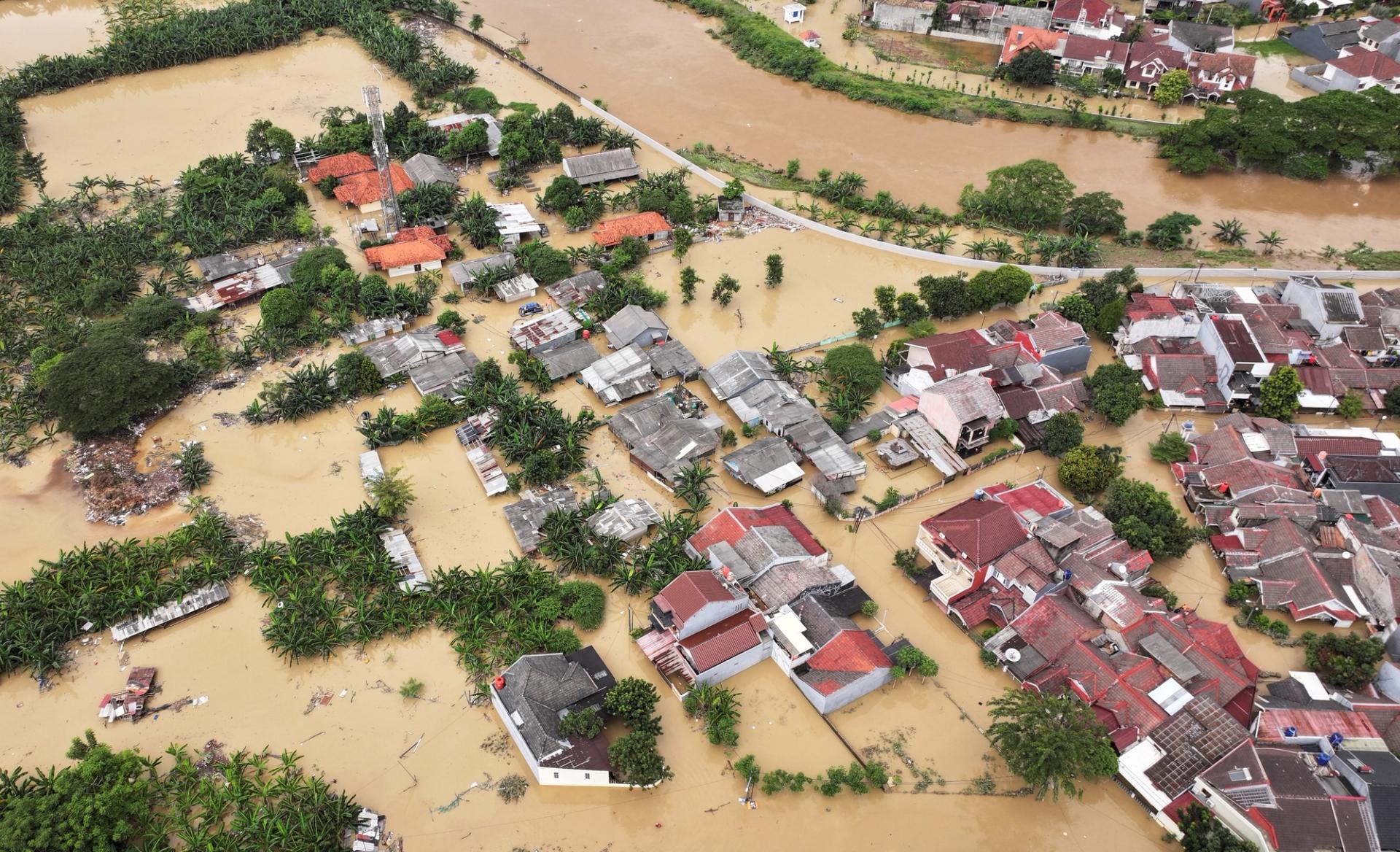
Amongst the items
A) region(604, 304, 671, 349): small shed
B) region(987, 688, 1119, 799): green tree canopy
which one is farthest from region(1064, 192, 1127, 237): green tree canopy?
region(987, 688, 1119, 799): green tree canopy

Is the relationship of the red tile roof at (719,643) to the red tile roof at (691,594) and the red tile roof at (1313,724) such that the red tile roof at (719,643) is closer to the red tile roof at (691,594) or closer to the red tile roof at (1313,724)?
the red tile roof at (691,594)

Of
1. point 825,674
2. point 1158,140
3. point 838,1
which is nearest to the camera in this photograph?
point 825,674

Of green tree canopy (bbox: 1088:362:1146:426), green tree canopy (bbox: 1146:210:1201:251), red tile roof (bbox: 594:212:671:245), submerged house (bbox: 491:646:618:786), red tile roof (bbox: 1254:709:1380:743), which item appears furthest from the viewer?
green tree canopy (bbox: 1146:210:1201:251)

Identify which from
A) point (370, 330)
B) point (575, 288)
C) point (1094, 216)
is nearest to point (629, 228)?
point (575, 288)

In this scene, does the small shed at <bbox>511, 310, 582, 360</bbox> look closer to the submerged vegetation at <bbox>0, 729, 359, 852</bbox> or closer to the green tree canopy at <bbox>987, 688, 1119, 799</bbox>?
the submerged vegetation at <bbox>0, 729, 359, 852</bbox>

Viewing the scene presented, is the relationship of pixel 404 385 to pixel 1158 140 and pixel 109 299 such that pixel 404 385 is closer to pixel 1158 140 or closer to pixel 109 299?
pixel 109 299

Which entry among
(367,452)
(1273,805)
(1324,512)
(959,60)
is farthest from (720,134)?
(1273,805)

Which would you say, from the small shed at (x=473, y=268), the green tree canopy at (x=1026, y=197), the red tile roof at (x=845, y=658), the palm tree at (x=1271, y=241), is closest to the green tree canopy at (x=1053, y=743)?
the red tile roof at (x=845, y=658)
